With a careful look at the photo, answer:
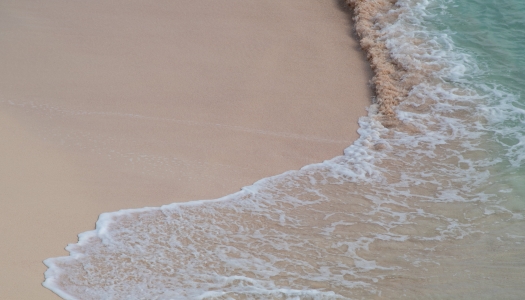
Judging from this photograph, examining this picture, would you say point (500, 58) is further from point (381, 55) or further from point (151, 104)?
point (151, 104)

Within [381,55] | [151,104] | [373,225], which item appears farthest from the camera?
[381,55]

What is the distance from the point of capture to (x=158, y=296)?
12.7ft

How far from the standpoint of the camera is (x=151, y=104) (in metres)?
5.79

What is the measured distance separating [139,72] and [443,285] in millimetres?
3958

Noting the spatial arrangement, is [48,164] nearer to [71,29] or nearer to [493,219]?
[71,29]

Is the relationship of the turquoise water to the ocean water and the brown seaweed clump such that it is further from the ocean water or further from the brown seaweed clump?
the brown seaweed clump

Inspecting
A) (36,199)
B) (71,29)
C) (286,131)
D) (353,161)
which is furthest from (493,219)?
(71,29)

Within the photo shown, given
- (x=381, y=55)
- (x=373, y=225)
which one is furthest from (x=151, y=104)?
(x=381, y=55)

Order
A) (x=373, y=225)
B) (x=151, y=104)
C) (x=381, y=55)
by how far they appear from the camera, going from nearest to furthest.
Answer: (x=373, y=225) < (x=151, y=104) < (x=381, y=55)

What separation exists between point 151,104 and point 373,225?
8.73ft

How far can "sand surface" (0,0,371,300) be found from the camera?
15.2 ft

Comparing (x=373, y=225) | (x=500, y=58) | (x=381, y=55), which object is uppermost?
(x=381, y=55)

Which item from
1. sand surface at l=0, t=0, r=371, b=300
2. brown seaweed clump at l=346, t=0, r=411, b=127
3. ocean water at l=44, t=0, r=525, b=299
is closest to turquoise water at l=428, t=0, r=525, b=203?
ocean water at l=44, t=0, r=525, b=299

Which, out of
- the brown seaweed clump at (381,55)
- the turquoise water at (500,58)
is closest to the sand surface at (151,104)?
the brown seaweed clump at (381,55)
